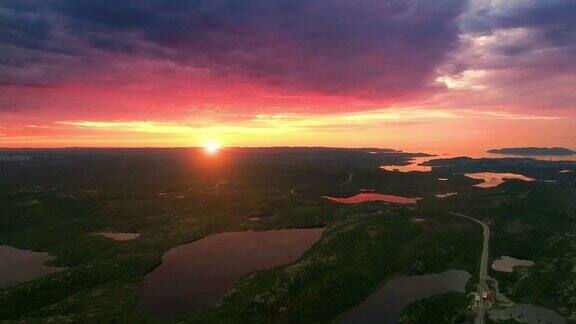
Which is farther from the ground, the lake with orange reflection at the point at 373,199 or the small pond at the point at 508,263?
the lake with orange reflection at the point at 373,199

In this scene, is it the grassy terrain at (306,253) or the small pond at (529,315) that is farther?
the grassy terrain at (306,253)

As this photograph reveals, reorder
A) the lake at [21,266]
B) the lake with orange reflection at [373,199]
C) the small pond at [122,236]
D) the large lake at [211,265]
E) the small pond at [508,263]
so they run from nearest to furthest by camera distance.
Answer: the large lake at [211,265], the lake at [21,266], the small pond at [508,263], the small pond at [122,236], the lake with orange reflection at [373,199]

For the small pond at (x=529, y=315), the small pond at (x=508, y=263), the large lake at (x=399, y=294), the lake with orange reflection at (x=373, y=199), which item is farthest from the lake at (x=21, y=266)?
the lake with orange reflection at (x=373, y=199)

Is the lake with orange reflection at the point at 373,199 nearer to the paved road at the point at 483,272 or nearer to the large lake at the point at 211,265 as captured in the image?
the paved road at the point at 483,272

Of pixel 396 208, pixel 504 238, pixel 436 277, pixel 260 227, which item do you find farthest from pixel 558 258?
pixel 260 227

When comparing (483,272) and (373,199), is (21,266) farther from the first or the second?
(373,199)

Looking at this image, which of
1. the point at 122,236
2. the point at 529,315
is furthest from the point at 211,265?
the point at 529,315
